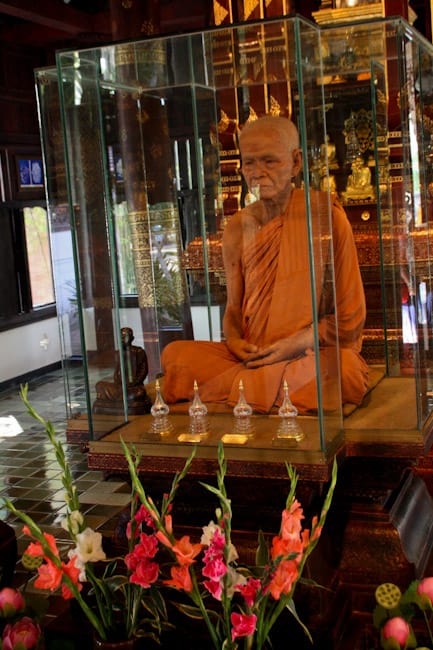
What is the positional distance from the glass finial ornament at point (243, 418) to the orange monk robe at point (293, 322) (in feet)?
0.13

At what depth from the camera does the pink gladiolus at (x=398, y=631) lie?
2.04m

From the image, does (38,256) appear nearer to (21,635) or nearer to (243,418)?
(243,418)

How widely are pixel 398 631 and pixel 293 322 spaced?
0.93 meters

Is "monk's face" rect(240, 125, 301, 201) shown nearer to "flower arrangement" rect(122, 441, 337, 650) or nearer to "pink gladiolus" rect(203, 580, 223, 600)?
"flower arrangement" rect(122, 441, 337, 650)

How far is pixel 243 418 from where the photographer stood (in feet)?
8.73

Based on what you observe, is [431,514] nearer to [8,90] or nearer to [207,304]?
[207,304]

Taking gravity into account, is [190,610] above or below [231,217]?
below

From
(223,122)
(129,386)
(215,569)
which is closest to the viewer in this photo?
(215,569)

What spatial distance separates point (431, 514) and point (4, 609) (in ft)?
5.27

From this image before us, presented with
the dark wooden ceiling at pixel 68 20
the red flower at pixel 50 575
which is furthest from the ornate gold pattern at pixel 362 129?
the dark wooden ceiling at pixel 68 20

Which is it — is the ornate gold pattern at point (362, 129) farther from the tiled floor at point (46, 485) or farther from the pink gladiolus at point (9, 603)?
the pink gladiolus at point (9, 603)

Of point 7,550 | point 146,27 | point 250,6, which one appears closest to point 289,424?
point 7,550

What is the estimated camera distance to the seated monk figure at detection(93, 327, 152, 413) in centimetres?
286

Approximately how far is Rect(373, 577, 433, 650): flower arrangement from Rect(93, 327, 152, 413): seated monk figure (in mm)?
1065
